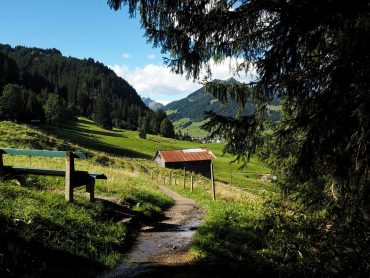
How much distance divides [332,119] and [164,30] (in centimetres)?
391

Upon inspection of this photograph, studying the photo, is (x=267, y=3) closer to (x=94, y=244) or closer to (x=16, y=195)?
(x=94, y=244)

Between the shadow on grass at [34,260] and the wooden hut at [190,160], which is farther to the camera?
→ the wooden hut at [190,160]

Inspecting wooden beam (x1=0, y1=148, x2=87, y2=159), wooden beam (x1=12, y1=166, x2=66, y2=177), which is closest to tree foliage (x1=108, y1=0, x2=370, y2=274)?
wooden beam (x1=0, y1=148, x2=87, y2=159)

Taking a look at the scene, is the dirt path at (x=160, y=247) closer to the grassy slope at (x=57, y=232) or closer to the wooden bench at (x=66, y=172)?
the grassy slope at (x=57, y=232)

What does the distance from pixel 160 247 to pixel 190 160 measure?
2258 inches

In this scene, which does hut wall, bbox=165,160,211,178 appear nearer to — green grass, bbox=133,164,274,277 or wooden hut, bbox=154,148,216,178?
wooden hut, bbox=154,148,216,178

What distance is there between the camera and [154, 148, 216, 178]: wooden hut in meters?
67.5

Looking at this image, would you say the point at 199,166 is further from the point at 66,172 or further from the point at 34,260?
the point at 34,260

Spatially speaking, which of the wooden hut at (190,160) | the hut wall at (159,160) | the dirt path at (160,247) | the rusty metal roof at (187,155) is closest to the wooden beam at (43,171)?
the dirt path at (160,247)

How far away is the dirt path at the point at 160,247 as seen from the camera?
26.9 feet

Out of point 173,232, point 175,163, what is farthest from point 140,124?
point 173,232

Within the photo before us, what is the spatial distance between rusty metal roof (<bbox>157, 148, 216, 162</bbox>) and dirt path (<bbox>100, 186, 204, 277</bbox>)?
52395mm

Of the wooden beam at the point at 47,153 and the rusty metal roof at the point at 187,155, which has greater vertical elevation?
the wooden beam at the point at 47,153

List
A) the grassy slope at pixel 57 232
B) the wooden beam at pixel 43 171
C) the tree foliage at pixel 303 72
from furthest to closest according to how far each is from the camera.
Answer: the wooden beam at pixel 43 171, the grassy slope at pixel 57 232, the tree foliage at pixel 303 72
